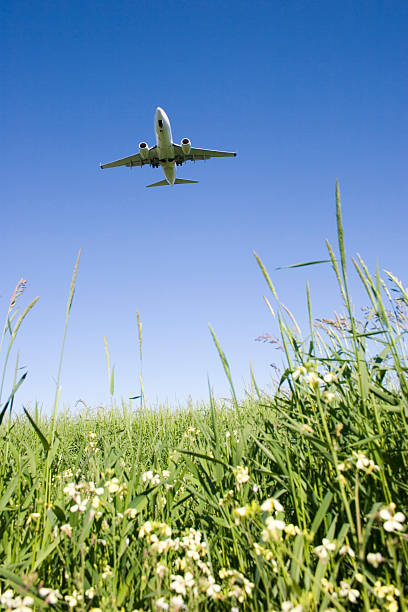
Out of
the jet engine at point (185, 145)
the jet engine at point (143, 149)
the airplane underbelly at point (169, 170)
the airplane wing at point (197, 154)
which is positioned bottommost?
the jet engine at point (143, 149)

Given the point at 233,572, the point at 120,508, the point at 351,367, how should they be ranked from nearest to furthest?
the point at 233,572
the point at 120,508
the point at 351,367

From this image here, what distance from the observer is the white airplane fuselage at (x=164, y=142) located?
944 inches

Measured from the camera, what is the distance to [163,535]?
5.12ft

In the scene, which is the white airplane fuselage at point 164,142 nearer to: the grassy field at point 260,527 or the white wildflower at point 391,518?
the grassy field at point 260,527

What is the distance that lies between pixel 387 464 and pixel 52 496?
2013 millimetres

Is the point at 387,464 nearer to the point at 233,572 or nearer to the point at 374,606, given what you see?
the point at 374,606

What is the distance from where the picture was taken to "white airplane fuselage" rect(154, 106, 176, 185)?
78.6 feet

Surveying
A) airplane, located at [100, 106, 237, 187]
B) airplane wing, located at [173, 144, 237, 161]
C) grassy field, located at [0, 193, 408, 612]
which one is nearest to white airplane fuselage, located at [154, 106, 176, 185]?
airplane, located at [100, 106, 237, 187]

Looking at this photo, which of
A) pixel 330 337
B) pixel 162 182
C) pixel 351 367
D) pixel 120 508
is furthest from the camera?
pixel 162 182

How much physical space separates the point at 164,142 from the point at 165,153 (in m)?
0.89

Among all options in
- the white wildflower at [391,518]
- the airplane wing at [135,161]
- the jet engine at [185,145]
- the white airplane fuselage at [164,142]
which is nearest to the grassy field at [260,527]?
the white wildflower at [391,518]

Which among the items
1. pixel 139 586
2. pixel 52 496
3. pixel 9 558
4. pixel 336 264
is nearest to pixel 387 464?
pixel 336 264

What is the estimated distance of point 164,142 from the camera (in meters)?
25.1

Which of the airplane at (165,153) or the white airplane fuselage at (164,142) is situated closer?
the white airplane fuselage at (164,142)
